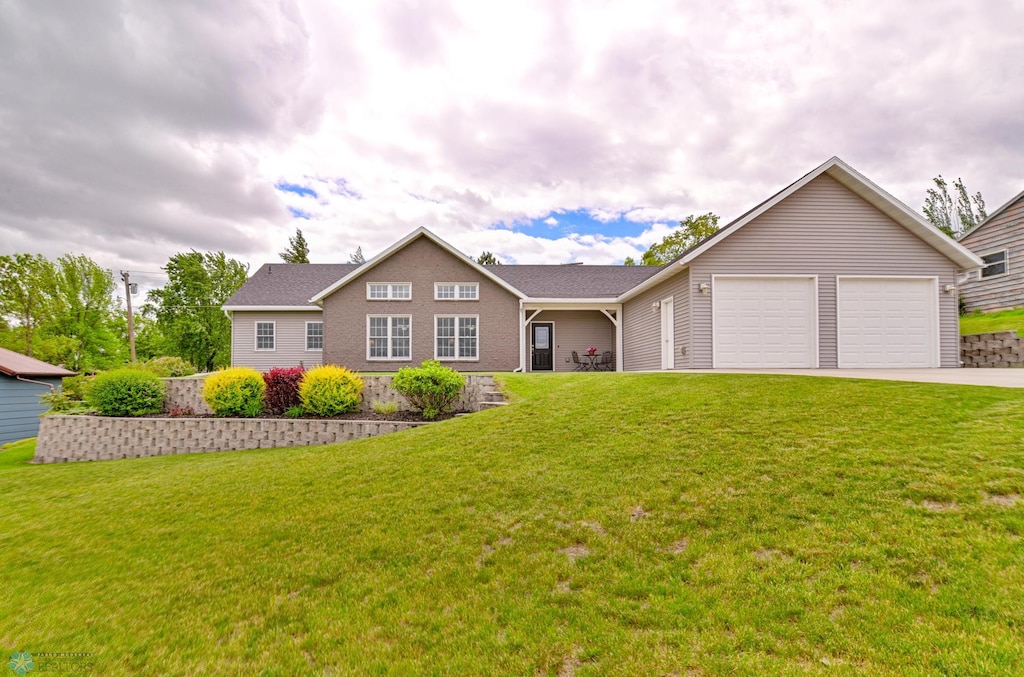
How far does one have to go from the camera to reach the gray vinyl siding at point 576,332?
728 inches

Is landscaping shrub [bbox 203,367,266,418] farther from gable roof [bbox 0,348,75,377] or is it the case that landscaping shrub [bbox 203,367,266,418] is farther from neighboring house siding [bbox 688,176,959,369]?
neighboring house siding [bbox 688,176,959,369]

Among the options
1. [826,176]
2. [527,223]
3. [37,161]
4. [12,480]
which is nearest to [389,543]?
[12,480]

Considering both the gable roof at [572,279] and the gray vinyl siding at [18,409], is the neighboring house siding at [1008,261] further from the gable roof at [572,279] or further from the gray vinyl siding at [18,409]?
the gray vinyl siding at [18,409]

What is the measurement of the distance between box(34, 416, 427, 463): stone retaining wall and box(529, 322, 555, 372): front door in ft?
32.5

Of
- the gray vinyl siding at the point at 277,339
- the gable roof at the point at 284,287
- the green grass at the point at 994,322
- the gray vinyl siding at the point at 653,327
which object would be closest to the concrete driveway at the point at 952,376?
the gray vinyl siding at the point at 653,327

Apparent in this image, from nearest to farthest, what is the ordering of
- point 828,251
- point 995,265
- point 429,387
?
point 429,387, point 828,251, point 995,265

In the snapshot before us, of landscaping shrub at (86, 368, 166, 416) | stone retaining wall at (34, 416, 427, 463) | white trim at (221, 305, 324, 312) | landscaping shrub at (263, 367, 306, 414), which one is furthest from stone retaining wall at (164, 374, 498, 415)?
white trim at (221, 305, 324, 312)

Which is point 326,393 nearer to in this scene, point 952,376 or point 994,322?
point 952,376

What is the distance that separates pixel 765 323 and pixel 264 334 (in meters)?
18.7

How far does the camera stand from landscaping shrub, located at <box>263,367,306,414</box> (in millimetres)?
10555

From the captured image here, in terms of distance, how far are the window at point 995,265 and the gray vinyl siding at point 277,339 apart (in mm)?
26083

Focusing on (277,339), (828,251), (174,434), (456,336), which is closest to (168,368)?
(277,339)

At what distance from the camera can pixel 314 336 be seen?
62.3ft

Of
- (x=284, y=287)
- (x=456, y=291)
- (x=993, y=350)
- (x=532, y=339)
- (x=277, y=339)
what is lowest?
(x=993, y=350)
